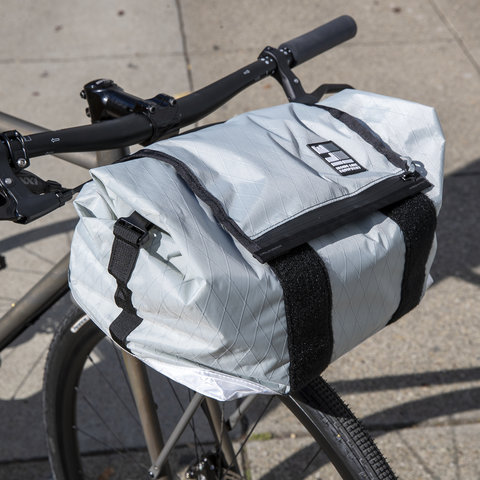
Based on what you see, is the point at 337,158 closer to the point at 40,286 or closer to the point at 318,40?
the point at 318,40

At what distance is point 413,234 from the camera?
1.51 m

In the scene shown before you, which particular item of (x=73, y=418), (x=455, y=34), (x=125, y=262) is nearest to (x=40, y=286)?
(x=73, y=418)

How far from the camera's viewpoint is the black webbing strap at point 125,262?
1297 millimetres

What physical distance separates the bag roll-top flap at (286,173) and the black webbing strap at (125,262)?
13cm

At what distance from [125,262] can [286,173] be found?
349 millimetres

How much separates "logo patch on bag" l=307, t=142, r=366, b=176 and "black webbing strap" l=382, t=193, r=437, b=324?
0.10 meters

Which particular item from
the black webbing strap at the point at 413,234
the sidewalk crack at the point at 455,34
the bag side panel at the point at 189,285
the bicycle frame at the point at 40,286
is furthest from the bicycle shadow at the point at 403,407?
the sidewalk crack at the point at 455,34

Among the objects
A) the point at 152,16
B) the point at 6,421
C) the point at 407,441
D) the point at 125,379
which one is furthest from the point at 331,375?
the point at 152,16

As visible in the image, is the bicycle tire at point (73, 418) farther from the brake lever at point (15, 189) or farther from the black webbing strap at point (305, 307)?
the brake lever at point (15, 189)

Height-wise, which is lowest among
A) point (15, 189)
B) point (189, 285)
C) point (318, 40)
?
point (189, 285)

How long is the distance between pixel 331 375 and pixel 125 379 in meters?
0.83

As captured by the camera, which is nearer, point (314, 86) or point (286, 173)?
point (286, 173)

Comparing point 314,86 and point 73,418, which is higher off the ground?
point 314,86

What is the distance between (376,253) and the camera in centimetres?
144
